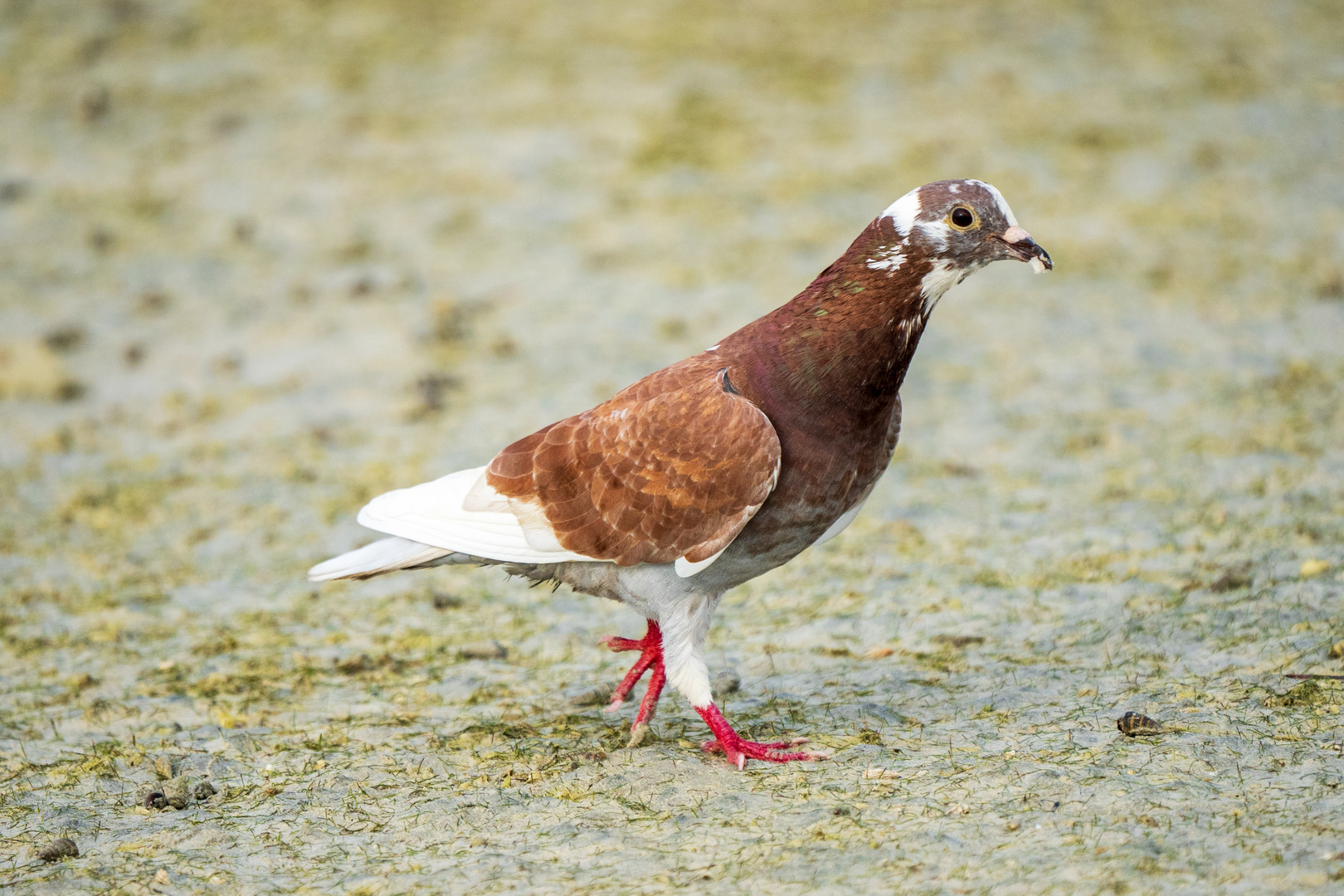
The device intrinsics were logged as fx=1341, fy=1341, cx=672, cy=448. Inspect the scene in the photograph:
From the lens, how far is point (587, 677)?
5.11 metres

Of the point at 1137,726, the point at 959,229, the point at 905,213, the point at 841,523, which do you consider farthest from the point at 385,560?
the point at 1137,726

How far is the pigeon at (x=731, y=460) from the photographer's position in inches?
157

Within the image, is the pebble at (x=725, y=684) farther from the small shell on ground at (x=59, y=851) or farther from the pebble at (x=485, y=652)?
the small shell on ground at (x=59, y=851)

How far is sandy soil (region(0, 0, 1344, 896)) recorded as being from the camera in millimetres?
3807

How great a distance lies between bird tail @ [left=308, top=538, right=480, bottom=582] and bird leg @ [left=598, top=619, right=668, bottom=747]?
693 mm

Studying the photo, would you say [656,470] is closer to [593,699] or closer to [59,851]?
[593,699]

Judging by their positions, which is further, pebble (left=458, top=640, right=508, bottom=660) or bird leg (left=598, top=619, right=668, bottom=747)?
pebble (left=458, top=640, right=508, bottom=660)

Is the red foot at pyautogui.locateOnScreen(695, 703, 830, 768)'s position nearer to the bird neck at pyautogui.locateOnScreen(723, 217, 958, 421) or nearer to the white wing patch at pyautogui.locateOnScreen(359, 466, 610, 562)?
the white wing patch at pyautogui.locateOnScreen(359, 466, 610, 562)

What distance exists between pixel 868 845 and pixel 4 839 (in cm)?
249

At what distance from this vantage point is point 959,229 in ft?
13.0

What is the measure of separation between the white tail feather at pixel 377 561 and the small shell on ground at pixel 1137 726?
2193 millimetres

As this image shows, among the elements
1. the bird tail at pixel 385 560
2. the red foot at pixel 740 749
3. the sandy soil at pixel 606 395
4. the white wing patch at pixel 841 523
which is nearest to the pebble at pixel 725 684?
the sandy soil at pixel 606 395

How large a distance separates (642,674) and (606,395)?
3455mm

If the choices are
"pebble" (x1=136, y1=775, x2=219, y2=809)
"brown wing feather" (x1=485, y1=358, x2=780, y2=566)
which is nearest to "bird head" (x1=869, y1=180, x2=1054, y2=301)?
"brown wing feather" (x1=485, y1=358, x2=780, y2=566)
